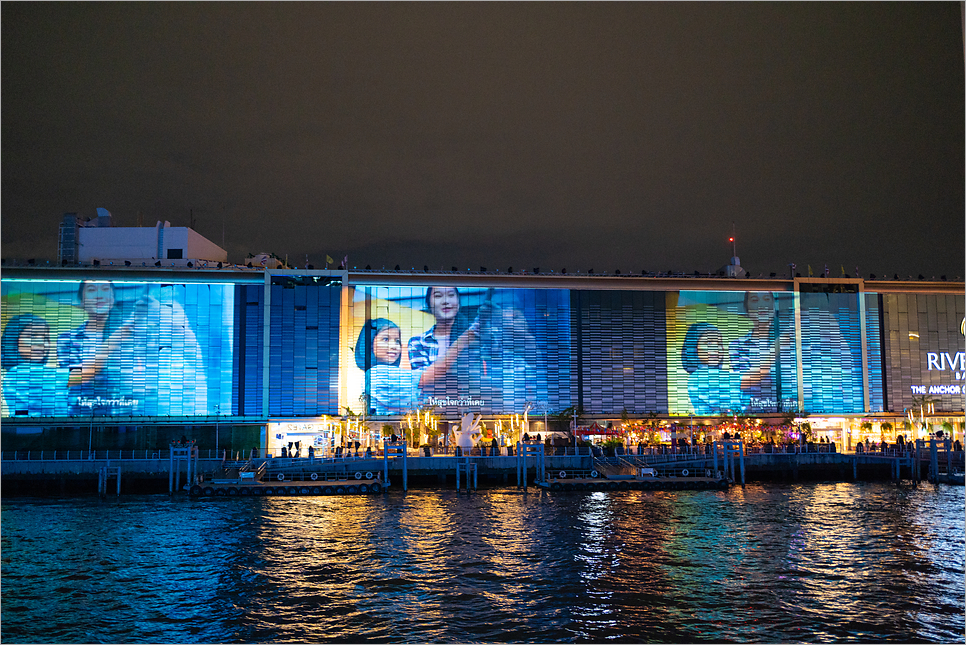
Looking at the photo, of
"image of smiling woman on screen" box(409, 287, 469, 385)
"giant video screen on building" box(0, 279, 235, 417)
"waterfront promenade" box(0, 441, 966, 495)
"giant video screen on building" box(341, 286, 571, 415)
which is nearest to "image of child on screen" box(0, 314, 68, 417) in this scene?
"giant video screen on building" box(0, 279, 235, 417)

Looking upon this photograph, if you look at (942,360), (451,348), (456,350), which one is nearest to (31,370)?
(451,348)

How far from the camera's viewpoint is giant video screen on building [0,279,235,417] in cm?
9069

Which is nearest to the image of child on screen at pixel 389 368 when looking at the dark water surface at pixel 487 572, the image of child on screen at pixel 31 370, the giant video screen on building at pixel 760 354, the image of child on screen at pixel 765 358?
the giant video screen on building at pixel 760 354

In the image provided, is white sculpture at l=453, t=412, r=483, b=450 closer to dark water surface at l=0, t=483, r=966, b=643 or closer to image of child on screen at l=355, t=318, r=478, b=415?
dark water surface at l=0, t=483, r=966, b=643

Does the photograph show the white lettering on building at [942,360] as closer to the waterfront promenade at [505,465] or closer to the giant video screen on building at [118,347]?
the waterfront promenade at [505,465]

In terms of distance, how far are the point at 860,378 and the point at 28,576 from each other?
3796 inches

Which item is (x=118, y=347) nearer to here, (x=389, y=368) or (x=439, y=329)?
(x=389, y=368)

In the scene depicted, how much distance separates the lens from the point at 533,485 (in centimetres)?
6944

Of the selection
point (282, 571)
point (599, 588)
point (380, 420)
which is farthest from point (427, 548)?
point (380, 420)

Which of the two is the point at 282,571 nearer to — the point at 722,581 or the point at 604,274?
the point at 722,581

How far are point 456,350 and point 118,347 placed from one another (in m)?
39.8

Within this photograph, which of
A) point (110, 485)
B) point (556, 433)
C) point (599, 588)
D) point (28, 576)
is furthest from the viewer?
point (556, 433)

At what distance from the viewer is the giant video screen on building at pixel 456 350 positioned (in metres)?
97.0

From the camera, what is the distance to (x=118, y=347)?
→ 92.4 m
